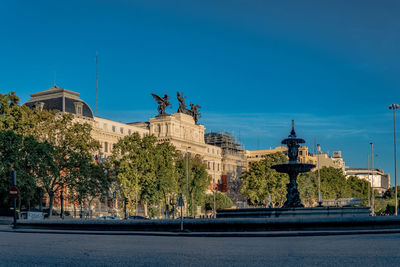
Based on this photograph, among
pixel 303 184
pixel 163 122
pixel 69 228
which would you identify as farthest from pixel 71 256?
pixel 163 122

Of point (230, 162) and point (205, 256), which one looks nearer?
point (205, 256)

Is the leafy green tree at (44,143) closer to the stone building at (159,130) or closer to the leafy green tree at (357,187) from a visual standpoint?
the stone building at (159,130)

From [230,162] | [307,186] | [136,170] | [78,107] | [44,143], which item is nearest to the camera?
[44,143]

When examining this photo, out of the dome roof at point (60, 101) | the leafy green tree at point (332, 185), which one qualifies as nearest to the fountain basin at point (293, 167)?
the dome roof at point (60, 101)

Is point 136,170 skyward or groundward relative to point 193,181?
skyward

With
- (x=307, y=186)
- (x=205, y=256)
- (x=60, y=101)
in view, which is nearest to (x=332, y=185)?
(x=307, y=186)

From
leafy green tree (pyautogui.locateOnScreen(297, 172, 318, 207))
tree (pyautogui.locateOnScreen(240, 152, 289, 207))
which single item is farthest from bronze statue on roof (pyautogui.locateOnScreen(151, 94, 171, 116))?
leafy green tree (pyautogui.locateOnScreen(297, 172, 318, 207))

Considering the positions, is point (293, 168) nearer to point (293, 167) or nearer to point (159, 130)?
point (293, 167)

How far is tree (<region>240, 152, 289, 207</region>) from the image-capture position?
9362 cm

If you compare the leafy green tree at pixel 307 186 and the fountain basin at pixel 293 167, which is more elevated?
the fountain basin at pixel 293 167

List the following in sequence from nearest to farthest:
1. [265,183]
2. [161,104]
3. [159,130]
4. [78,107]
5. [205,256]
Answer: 1. [205,256]
2. [78,107]
3. [265,183]
4. [159,130]
5. [161,104]

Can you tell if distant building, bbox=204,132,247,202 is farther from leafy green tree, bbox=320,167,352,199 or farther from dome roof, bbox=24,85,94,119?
dome roof, bbox=24,85,94,119

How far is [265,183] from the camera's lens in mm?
93812

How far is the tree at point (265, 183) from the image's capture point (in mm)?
93625
